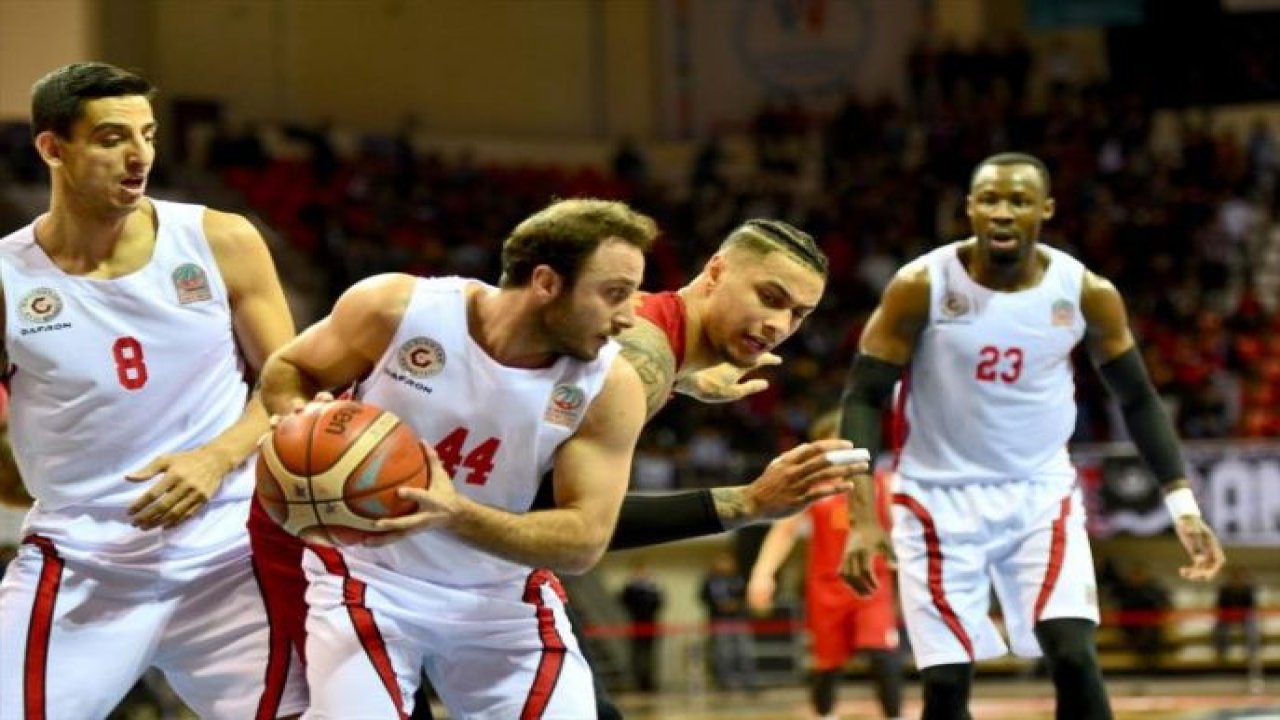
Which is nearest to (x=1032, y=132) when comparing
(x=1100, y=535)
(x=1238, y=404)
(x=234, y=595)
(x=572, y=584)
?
(x=1238, y=404)

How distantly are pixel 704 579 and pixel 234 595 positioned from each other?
11801 millimetres

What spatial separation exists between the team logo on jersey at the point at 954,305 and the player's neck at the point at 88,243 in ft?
10.0

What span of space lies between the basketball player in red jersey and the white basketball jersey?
545cm

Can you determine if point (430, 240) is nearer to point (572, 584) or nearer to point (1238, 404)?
point (572, 584)

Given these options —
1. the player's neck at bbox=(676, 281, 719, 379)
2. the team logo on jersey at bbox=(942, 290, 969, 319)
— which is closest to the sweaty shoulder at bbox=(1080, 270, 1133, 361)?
the team logo on jersey at bbox=(942, 290, 969, 319)

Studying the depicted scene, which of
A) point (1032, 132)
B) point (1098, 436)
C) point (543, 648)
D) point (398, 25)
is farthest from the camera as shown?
point (1032, 132)

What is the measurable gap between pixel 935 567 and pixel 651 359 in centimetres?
219

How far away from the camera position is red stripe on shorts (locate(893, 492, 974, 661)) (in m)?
6.88

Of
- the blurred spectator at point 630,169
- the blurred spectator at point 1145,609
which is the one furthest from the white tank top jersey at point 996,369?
the blurred spectator at point 630,169

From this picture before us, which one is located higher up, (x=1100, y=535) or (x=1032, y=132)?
(x=1032, y=132)

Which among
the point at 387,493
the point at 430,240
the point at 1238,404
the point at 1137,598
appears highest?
the point at 387,493

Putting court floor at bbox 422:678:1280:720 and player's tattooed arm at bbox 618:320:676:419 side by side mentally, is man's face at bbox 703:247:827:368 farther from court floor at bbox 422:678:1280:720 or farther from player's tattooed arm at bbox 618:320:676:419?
court floor at bbox 422:678:1280:720

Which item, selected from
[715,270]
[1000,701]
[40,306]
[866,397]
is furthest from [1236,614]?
[40,306]

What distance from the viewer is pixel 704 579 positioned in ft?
55.1
